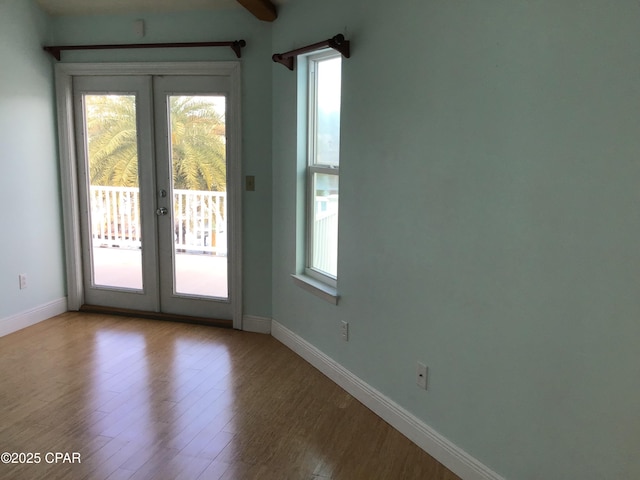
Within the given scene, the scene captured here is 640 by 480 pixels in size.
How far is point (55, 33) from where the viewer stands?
14.1 ft

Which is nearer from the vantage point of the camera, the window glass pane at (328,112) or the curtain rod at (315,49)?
the curtain rod at (315,49)

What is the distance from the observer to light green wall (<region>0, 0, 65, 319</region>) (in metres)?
3.94

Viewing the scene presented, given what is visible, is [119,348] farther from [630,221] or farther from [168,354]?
[630,221]

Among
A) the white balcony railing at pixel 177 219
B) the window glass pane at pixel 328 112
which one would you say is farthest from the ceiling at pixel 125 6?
the white balcony railing at pixel 177 219

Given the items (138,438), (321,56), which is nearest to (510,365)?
(138,438)

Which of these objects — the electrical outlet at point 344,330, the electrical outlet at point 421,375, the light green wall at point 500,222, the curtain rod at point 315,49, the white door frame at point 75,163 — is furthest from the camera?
the white door frame at point 75,163

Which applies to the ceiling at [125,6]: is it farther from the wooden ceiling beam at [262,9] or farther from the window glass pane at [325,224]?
the window glass pane at [325,224]

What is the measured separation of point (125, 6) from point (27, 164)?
1402 mm

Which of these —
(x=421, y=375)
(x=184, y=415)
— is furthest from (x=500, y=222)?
(x=184, y=415)

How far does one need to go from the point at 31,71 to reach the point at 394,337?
134 inches

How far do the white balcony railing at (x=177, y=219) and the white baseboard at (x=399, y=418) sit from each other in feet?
3.46

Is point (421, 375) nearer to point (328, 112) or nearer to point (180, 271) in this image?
point (328, 112)

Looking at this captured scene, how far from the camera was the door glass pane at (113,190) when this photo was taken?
4.34 m

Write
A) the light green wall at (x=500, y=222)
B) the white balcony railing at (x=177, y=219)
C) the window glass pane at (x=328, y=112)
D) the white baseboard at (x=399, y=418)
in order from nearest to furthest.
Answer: the light green wall at (x=500, y=222)
the white baseboard at (x=399, y=418)
the window glass pane at (x=328, y=112)
the white balcony railing at (x=177, y=219)
